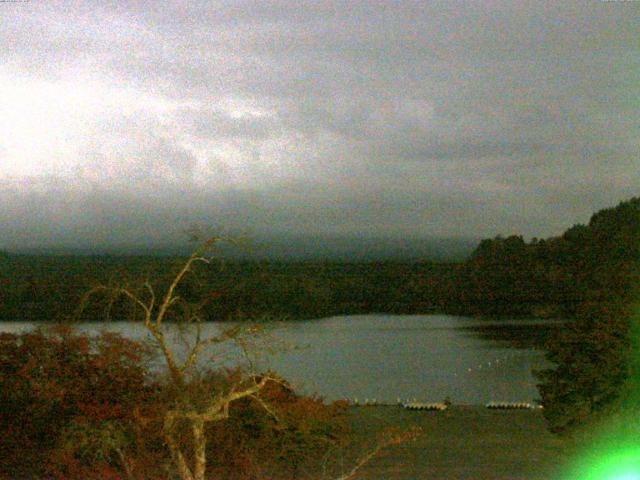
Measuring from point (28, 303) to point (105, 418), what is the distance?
24068mm

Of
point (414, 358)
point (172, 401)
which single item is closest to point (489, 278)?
point (414, 358)

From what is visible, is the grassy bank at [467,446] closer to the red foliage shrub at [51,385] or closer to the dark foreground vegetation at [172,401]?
the dark foreground vegetation at [172,401]

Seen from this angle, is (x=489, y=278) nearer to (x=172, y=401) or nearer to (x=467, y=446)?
(x=467, y=446)

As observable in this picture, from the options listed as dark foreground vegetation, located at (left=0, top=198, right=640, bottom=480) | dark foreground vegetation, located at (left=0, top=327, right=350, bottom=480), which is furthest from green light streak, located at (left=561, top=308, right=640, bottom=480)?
dark foreground vegetation, located at (left=0, top=327, right=350, bottom=480)

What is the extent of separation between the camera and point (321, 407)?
11789 mm

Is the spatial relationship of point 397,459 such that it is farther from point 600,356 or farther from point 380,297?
point 380,297

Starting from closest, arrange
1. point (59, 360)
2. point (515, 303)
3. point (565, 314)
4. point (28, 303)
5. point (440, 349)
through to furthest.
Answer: point (59, 360) → point (28, 303) → point (440, 349) → point (565, 314) → point (515, 303)

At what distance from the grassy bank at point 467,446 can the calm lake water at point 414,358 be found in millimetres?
5138

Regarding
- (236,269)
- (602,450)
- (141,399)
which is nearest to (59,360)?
(141,399)

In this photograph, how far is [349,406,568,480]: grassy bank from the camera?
1112 cm

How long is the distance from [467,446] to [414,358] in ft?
88.3

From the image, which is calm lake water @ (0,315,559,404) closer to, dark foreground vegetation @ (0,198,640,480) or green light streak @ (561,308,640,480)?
dark foreground vegetation @ (0,198,640,480)

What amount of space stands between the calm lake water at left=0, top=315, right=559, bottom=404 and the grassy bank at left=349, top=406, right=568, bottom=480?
514cm

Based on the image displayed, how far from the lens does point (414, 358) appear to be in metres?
40.1
